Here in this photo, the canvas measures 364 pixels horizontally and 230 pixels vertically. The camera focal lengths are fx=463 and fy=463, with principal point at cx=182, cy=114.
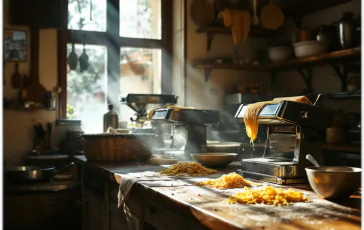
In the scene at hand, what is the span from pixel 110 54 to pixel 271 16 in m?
2.01

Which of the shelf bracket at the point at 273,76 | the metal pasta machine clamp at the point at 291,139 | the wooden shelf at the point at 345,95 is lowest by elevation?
the metal pasta machine clamp at the point at 291,139

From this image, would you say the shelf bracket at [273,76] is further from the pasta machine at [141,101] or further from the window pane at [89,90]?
the window pane at [89,90]

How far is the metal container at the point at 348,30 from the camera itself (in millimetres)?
4488

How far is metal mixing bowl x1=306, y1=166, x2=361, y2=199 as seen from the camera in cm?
166

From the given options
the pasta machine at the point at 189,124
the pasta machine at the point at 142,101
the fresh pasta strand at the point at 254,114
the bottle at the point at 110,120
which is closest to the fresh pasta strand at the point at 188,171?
the fresh pasta strand at the point at 254,114

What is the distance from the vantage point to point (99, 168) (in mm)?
2855

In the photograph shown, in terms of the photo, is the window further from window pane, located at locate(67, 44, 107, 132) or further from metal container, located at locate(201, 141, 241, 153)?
metal container, located at locate(201, 141, 241, 153)

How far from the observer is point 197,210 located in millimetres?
1540

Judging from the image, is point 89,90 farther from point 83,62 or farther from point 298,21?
point 298,21

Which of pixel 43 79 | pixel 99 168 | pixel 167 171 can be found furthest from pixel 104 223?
pixel 43 79

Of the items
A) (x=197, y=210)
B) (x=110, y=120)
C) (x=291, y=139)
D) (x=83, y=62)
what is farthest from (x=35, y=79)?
(x=197, y=210)

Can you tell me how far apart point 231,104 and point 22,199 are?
9.18ft

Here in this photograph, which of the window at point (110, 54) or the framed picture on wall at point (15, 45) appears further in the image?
the window at point (110, 54)

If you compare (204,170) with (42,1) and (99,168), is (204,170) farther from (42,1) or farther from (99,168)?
(42,1)
